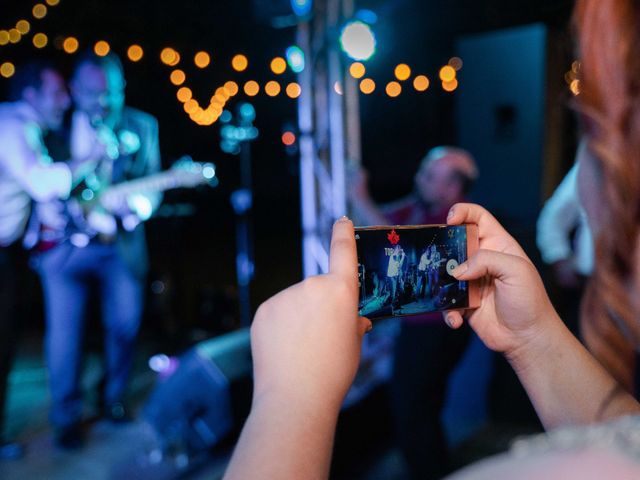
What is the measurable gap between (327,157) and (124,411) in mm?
1951

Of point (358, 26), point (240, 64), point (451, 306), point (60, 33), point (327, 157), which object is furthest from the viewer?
point (240, 64)

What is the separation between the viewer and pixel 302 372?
65 centimetres

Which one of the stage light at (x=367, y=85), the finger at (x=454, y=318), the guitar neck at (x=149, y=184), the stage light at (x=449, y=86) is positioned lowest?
the finger at (x=454, y=318)

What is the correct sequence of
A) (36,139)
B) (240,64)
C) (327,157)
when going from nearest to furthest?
(36,139)
(327,157)
(240,64)

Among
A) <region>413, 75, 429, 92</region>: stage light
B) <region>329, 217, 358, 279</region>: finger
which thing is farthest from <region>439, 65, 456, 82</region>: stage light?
<region>329, 217, 358, 279</region>: finger

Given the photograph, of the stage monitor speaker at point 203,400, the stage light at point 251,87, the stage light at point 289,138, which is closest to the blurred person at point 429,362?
the stage monitor speaker at point 203,400

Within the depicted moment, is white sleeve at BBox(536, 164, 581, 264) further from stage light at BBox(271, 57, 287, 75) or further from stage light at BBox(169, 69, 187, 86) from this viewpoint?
stage light at BBox(271, 57, 287, 75)

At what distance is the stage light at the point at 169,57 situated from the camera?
16.3 ft

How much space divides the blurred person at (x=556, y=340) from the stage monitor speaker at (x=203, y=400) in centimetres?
191

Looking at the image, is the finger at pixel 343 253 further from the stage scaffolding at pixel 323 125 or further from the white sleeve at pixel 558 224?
the stage scaffolding at pixel 323 125

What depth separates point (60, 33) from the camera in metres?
4.36

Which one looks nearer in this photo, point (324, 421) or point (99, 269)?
point (324, 421)

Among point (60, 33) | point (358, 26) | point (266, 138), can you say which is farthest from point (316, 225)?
point (266, 138)

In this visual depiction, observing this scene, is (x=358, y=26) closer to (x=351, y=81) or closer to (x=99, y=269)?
(x=351, y=81)
